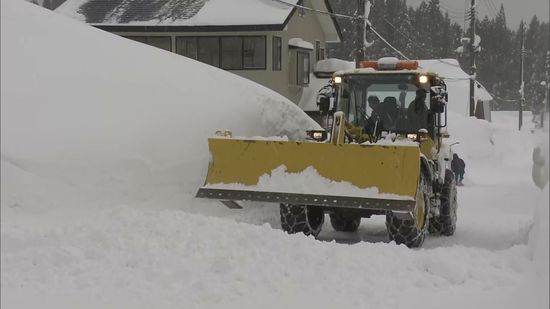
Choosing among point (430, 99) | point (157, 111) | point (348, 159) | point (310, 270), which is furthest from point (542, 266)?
point (157, 111)

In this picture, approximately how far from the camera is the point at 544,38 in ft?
13.3

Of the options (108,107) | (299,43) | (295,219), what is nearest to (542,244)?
(295,219)

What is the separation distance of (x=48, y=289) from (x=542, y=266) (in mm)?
4122

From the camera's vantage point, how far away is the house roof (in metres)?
27.3

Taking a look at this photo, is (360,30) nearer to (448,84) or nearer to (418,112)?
(418,112)

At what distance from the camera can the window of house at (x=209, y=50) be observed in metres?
28.3

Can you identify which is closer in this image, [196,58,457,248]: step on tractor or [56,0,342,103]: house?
[196,58,457,248]: step on tractor

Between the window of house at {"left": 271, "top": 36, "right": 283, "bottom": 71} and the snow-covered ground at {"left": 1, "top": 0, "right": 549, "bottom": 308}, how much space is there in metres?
14.4

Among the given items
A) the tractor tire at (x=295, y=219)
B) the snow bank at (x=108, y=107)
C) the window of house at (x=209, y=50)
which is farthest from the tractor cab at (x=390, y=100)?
the window of house at (x=209, y=50)

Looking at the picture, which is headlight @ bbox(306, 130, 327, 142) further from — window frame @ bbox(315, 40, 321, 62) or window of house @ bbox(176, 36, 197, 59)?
window frame @ bbox(315, 40, 321, 62)

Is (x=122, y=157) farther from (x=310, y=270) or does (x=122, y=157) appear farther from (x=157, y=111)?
(x=310, y=270)

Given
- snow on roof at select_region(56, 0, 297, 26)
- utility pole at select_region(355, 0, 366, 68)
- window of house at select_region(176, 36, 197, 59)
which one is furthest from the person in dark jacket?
window of house at select_region(176, 36, 197, 59)

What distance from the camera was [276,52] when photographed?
2819 centimetres

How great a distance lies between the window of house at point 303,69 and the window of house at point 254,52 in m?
2.36
